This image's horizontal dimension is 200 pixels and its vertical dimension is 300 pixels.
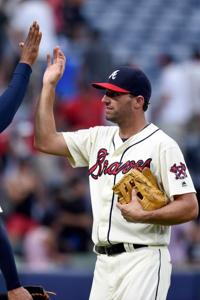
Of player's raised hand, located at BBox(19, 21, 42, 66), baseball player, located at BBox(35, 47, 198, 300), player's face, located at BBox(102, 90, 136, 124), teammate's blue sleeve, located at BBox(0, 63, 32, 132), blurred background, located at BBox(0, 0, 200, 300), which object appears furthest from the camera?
A: blurred background, located at BBox(0, 0, 200, 300)

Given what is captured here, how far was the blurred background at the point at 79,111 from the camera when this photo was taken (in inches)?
371

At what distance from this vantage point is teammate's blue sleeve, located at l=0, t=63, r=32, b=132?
5449mm

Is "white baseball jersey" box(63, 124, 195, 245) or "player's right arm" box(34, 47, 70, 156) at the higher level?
"player's right arm" box(34, 47, 70, 156)

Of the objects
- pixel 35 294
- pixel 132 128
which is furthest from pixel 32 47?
pixel 35 294

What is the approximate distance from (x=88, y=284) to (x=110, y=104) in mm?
3197

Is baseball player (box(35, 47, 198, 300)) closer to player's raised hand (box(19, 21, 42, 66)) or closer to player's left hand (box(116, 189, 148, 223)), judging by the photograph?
player's left hand (box(116, 189, 148, 223))

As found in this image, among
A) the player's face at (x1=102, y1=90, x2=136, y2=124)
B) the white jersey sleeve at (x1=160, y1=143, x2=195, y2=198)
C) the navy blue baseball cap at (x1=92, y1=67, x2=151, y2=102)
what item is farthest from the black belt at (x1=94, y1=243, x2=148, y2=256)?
the navy blue baseball cap at (x1=92, y1=67, x2=151, y2=102)

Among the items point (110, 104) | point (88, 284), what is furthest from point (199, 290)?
point (110, 104)

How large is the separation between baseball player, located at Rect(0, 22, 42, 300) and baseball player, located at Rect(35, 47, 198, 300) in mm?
384

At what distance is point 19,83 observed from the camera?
5.59 metres

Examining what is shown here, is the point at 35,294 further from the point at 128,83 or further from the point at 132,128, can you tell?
the point at 128,83

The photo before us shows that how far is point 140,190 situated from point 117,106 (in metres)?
0.57

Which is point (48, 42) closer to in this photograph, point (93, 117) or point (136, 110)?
point (93, 117)

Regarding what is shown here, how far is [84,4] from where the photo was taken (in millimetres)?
13820
